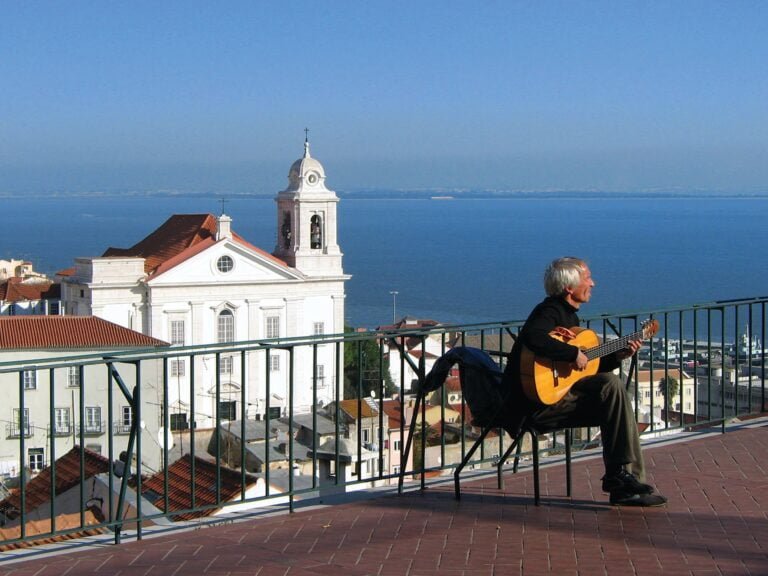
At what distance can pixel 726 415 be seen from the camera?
8.67m

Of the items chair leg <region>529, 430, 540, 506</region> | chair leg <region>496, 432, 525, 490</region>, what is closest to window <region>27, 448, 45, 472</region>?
chair leg <region>496, 432, 525, 490</region>

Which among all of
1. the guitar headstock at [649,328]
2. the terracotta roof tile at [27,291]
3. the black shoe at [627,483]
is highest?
the guitar headstock at [649,328]

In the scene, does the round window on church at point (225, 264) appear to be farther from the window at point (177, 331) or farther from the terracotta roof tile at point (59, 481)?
the terracotta roof tile at point (59, 481)

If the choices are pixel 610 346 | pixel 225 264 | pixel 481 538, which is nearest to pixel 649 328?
pixel 610 346

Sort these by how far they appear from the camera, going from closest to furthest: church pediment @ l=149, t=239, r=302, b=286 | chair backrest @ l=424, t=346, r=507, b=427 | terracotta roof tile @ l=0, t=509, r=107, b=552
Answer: terracotta roof tile @ l=0, t=509, r=107, b=552, chair backrest @ l=424, t=346, r=507, b=427, church pediment @ l=149, t=239, r=302, b=286

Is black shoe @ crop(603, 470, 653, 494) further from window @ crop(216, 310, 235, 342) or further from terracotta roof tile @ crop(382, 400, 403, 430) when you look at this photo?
window @ crop(216, 310, 235, 342)

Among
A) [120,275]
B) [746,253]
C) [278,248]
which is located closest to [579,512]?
[120,275]

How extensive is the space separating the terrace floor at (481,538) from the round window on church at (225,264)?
167ft

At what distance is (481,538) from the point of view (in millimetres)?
5793

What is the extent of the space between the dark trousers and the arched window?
5335 centimetres

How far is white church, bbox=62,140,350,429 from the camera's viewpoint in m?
55.5

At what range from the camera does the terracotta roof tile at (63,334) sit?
3952 centimetres

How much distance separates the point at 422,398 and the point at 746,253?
143 meters

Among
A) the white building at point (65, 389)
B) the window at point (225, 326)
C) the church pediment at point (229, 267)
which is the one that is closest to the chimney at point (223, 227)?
the church pediment at point (229, 267)
